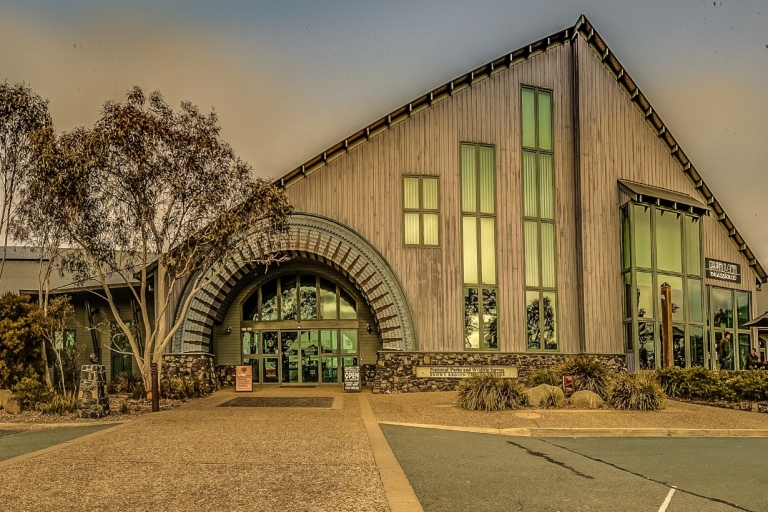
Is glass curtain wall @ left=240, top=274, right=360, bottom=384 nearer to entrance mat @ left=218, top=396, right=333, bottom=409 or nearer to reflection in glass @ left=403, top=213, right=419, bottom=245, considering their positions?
reflection in glass @ left=403, top=213, right=419, bottom=245

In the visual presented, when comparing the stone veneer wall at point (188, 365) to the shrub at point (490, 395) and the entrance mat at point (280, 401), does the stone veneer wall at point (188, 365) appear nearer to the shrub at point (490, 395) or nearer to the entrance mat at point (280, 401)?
the entrance mat at point (280, 401)

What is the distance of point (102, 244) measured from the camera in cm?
2256

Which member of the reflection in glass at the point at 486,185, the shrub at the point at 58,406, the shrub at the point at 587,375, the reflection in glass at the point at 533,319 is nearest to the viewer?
the shrub at the point at 58,406

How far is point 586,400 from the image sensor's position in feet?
65.6

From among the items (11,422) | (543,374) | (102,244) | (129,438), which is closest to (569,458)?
(129,438)

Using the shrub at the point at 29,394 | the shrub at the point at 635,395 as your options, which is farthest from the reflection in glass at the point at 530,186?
the shrub at the point at 29,394

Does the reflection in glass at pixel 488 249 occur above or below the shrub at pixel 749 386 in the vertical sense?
above

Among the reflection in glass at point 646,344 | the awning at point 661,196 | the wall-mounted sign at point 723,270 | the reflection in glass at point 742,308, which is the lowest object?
the reflection in glass at point 646,344

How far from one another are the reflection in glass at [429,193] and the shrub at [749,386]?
11704mm

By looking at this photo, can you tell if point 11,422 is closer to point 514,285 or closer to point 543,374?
point 543,374

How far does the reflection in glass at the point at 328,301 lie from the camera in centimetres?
3025

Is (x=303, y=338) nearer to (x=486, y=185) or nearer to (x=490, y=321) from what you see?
(x=490, y=321)

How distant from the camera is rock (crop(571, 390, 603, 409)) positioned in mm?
19914

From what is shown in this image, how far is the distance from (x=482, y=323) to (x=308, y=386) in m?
7.09
